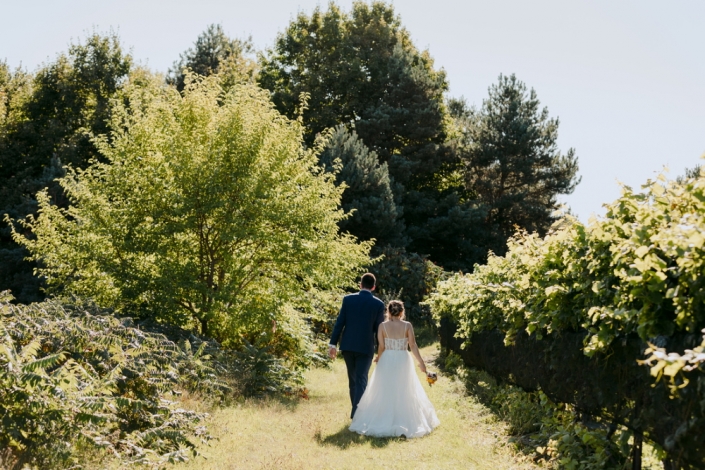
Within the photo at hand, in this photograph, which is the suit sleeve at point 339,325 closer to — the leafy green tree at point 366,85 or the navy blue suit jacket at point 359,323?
the navy blue suit jacket at point 359,323

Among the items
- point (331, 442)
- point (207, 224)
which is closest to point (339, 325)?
point (331, 442)

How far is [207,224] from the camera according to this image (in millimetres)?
14398

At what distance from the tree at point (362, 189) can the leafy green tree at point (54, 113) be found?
13.1 meters

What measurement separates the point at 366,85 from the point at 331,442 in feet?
114

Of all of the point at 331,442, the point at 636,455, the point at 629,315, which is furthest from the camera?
the point at 331,442

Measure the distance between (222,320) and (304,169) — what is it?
368 cm

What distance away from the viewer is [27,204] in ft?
108

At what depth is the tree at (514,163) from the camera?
132 feet

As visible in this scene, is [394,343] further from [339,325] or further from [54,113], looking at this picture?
[54,113]

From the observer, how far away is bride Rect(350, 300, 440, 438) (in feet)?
31.6

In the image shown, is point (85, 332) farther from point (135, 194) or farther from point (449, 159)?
point (449, 159)

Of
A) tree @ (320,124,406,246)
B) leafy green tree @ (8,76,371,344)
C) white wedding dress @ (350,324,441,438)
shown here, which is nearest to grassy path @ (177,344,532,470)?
white wedding dress @ (350,324,441,438)

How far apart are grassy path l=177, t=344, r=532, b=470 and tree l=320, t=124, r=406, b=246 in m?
20.4

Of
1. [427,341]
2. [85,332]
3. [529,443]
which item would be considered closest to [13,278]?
[427,341]
